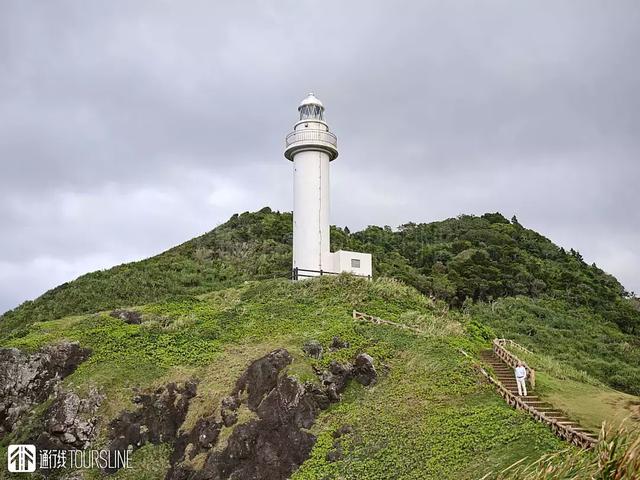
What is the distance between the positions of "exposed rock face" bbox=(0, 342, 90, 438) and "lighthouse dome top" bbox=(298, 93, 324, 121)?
55.2ft

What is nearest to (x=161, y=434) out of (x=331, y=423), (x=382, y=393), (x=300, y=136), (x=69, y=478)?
(x=69, y=478)

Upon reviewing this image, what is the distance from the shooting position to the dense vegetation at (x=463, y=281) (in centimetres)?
3534

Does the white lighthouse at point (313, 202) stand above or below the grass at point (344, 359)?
above

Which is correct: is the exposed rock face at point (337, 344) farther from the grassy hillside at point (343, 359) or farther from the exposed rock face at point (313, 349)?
the exposed rock face at point (313, 349)

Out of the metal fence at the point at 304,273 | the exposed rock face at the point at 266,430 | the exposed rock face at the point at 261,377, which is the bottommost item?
the exposed rock face at the point at 266,430

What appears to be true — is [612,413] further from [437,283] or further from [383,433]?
[437,283]

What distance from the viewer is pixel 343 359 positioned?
2159 cm

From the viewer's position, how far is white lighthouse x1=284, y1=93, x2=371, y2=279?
1294 inches

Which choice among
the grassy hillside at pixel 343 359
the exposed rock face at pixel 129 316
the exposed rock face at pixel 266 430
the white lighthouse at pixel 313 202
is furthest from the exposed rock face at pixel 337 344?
the white lighthouse at pixel 313 202

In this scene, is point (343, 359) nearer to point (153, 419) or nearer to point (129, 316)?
point (153, 419)

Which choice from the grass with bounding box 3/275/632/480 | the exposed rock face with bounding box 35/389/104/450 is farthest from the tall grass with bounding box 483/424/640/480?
Result: the exposed rock face with bounding box 35/389/104/450

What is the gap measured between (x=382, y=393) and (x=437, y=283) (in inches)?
995

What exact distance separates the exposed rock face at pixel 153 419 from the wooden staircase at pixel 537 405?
33.6ft

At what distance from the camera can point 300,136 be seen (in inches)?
1320
